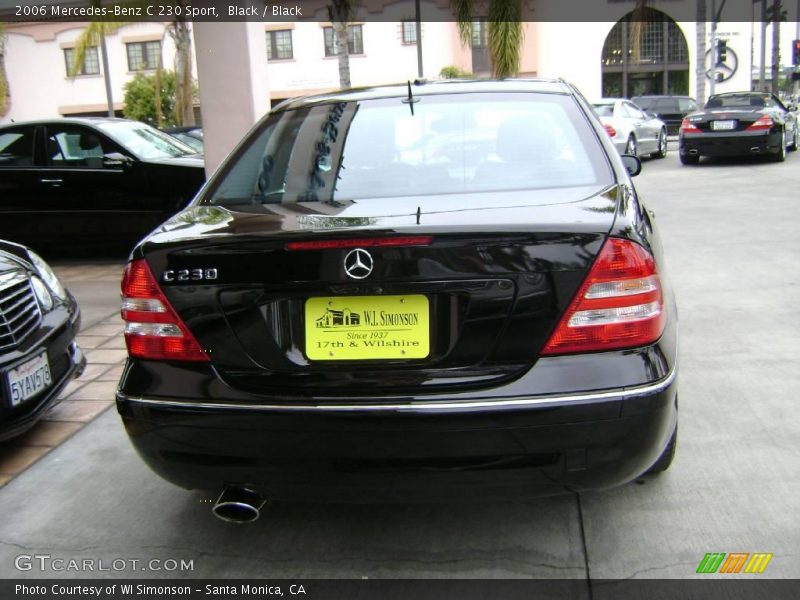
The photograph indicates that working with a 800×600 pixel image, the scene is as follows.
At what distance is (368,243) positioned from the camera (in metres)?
2.39

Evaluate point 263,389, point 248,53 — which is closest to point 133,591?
point 263,389

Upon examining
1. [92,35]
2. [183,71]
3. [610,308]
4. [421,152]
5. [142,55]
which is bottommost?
[610,308]

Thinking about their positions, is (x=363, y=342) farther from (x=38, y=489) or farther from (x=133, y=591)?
(x=38, y=489)

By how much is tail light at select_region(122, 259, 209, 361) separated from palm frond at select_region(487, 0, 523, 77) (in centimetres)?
1691

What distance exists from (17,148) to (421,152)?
6828 millimetres

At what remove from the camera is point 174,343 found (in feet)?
8.45

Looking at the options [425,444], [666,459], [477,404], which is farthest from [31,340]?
[666,459]

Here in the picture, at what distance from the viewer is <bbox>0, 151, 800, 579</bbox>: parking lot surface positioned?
2.78 metres

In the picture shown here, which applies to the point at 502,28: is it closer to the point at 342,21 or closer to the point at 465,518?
the point at 342,21

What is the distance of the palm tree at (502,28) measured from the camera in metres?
18.6

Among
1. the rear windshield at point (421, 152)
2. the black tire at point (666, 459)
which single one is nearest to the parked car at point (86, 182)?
the rear windshield at point (421, 152)

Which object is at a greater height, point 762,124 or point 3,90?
point 3,90

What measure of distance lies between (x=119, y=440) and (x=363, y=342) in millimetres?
2012

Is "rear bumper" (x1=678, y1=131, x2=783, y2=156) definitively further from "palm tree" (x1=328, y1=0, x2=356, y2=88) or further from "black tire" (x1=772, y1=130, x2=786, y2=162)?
"palm tree" (x1=328, y1=0, x2=356, y2=88)
